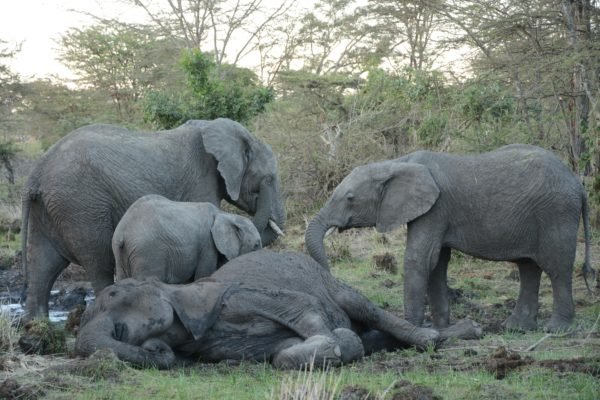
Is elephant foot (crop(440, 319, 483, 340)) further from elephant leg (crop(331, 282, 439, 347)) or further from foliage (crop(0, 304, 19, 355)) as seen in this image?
foliage (crop(0, 304, 19, 355))

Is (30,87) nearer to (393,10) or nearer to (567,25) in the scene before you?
→ (393,10)

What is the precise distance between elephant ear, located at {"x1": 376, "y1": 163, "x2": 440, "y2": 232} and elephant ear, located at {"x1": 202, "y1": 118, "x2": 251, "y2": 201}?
166 cm

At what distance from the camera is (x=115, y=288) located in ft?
20.5

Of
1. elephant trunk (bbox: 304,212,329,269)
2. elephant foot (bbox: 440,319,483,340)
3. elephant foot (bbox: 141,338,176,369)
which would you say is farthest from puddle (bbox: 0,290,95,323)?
elephant foot (bbox: 440,319,483,340)

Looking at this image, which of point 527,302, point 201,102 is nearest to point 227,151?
point 527,302

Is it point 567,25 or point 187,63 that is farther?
point 187,63

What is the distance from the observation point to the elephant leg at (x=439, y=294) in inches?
358

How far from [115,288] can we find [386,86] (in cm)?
1342

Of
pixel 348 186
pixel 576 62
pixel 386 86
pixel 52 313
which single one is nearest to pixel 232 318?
pixel 348 186

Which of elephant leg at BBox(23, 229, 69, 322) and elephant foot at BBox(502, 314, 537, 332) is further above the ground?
elephant leg at BBox(23, 229, 69, 322)

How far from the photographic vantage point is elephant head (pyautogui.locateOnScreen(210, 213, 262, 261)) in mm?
8227

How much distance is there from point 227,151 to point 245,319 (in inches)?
141

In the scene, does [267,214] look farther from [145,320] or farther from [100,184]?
[145,320]

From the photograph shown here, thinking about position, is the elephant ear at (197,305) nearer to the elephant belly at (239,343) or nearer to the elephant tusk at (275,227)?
the elephant belly at (239,343)
